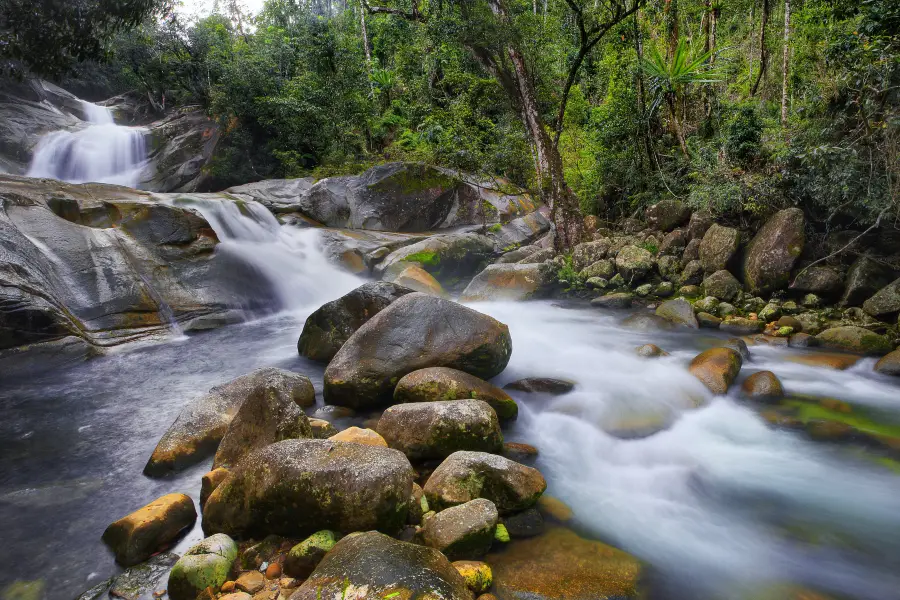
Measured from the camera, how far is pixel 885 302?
6.90 metres

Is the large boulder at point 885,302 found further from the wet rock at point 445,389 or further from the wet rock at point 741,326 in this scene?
the wet rock at point 445,389

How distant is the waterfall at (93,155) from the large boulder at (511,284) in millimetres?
14573

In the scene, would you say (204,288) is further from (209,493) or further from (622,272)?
(622,272)

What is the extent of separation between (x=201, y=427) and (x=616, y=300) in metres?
7.94

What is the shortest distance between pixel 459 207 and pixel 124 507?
1406 centimetres

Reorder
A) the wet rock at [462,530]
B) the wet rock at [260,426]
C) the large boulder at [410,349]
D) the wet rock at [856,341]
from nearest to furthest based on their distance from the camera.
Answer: the wet rock at [462,530]
the wet rock at [260,426]
the large boulder at [410,349]
the wet rock at [856,341]

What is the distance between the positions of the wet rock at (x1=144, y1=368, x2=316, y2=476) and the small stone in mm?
2187

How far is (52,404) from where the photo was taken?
629cm

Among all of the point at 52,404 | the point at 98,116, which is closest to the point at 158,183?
the point at 98,116

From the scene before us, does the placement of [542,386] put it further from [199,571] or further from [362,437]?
[199,571]

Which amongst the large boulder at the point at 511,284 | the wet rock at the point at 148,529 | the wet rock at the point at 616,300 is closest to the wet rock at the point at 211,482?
the wet rock at the point at 148,529

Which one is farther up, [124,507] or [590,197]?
[590,197]

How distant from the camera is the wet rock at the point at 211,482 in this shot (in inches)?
148

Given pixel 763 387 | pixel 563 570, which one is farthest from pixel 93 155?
pixel 763 387
